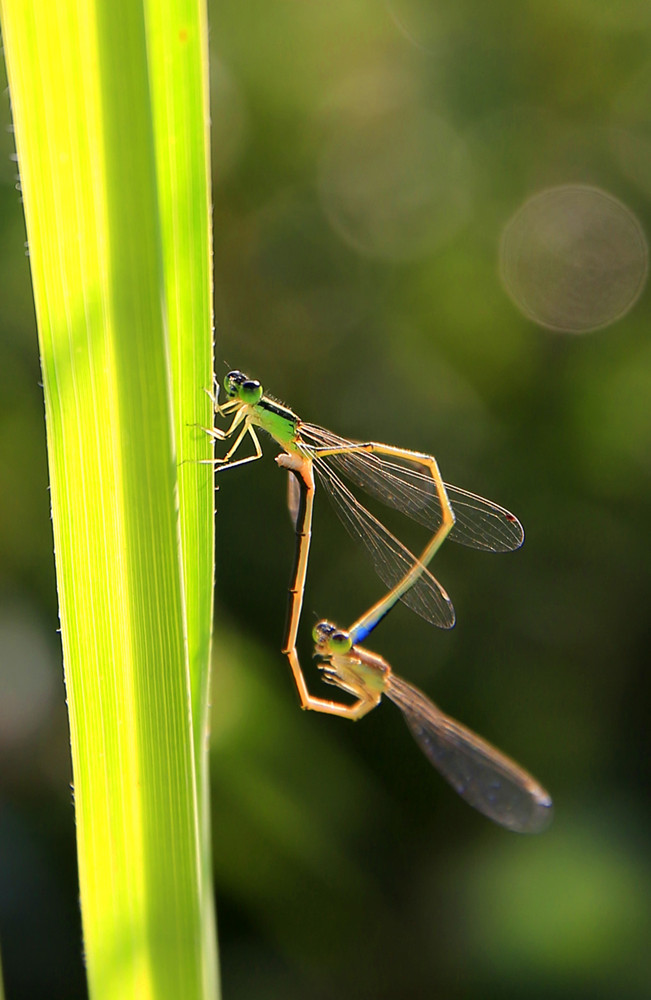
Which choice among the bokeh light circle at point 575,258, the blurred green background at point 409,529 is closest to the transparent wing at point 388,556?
the blurred green background at point 409,529

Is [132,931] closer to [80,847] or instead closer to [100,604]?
[80,847]

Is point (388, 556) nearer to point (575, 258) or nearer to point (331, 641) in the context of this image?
point (331, 641)

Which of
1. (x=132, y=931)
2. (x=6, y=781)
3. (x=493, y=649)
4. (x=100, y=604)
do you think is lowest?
(x=132, y=931)

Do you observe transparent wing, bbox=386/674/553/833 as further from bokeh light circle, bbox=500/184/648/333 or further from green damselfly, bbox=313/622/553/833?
bokeh light circle, bbox=500/184/648/333

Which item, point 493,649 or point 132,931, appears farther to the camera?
point 493,649

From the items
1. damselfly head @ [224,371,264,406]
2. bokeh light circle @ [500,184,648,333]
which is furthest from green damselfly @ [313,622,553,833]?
bokeh light circle @ [500,184,648,333]

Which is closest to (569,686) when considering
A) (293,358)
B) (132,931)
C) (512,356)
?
(512,356)

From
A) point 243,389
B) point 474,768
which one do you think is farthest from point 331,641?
point 243,389
